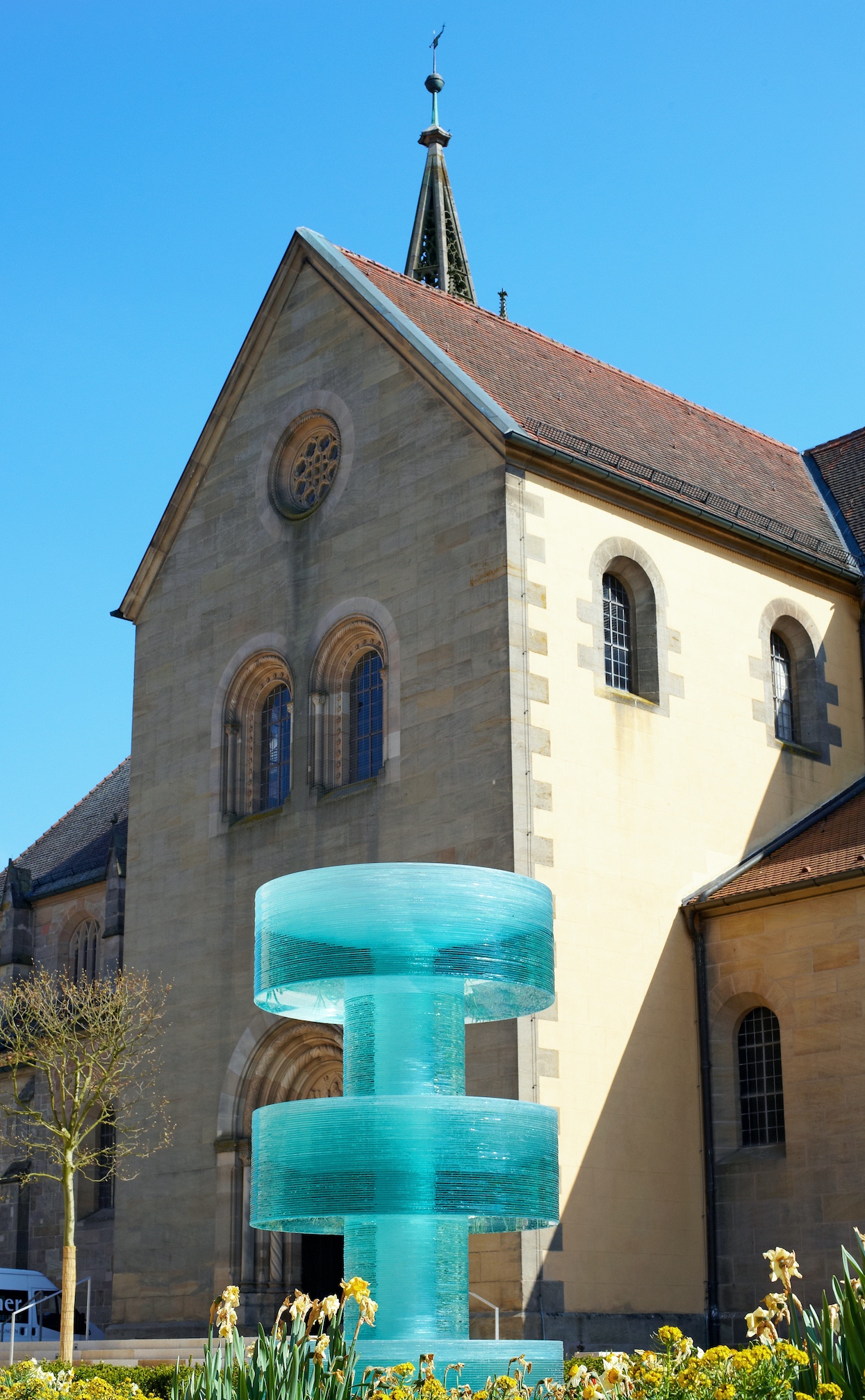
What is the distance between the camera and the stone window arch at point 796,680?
84.6 feet

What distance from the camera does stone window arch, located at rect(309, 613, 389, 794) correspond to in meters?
24.7

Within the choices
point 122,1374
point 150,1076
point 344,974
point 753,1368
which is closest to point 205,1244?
point 150,1076

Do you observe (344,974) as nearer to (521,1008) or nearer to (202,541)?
(521,1008)

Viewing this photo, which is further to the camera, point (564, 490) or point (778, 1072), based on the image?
point (564, 490)

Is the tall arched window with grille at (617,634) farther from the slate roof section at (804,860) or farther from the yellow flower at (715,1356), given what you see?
the yellow flower at (715,1356)

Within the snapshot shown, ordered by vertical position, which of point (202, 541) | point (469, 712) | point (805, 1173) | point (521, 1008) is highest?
point (202, 541)

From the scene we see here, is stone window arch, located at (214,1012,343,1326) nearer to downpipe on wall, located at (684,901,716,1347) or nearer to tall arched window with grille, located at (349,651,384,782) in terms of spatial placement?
tall arched window with grille, located at (349,651,384,782)

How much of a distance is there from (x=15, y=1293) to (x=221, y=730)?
1007 centimetres

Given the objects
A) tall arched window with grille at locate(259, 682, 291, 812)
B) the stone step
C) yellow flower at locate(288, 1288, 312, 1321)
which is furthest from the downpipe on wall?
yellow flower at locate(288, 1288, 312, 1321)

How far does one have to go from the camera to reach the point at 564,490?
23.4 metres

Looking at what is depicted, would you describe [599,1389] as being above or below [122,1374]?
above

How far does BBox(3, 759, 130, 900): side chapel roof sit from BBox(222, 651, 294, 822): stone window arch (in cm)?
935

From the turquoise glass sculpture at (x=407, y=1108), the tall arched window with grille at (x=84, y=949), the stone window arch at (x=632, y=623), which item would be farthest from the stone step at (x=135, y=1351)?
the tall arched window with grille at (x=84, y=949)

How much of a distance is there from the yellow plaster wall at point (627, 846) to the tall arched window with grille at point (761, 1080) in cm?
63
